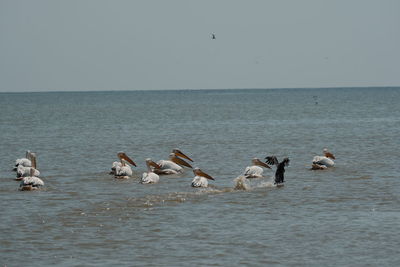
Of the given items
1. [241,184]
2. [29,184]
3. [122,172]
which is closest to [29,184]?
[29,184]

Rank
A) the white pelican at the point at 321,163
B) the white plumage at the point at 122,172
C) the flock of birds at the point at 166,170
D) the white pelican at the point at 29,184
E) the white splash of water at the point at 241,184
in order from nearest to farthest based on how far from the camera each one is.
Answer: the white splash of water at the point at 241,184
the white pelican at the point at 29,184
the flock of birds at the point at 166,170
the white plumage at the point at 122,172
the white pelican at the point at 321,163

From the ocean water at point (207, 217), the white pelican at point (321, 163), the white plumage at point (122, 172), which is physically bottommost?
the ocean water at point (207, 217)

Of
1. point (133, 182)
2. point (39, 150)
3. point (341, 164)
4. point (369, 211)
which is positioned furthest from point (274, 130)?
point (369, 211)

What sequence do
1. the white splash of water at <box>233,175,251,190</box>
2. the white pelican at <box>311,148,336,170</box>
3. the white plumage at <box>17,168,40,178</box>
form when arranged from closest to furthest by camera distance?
the white splash of water at <box>233,175,251,190</box> < the white plumage at <box>17,168,40,178</box> < the white pelican at <box>311,148,336,170</box>

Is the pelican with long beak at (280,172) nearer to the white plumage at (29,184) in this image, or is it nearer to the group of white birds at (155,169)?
the group of white birds at (155,169)

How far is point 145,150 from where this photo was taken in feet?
95.1

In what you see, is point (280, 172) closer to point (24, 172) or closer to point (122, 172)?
point (122, 172)

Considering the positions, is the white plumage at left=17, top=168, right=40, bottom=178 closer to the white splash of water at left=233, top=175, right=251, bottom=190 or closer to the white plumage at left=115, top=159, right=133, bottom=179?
the white plumage at left=115, top=159, right=133, bottom=179

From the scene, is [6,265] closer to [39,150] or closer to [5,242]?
[5,242]

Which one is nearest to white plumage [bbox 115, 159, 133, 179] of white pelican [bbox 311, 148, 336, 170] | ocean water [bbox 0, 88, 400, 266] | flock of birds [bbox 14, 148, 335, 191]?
flock of birds [bbox 14, 148, 335, 191]

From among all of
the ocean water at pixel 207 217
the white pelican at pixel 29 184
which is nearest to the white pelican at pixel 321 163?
the ocean water at pixel 207 217

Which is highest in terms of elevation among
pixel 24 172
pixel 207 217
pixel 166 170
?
pixel 166 170

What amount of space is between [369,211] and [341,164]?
870 cm

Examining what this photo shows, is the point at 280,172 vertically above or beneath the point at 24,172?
above
